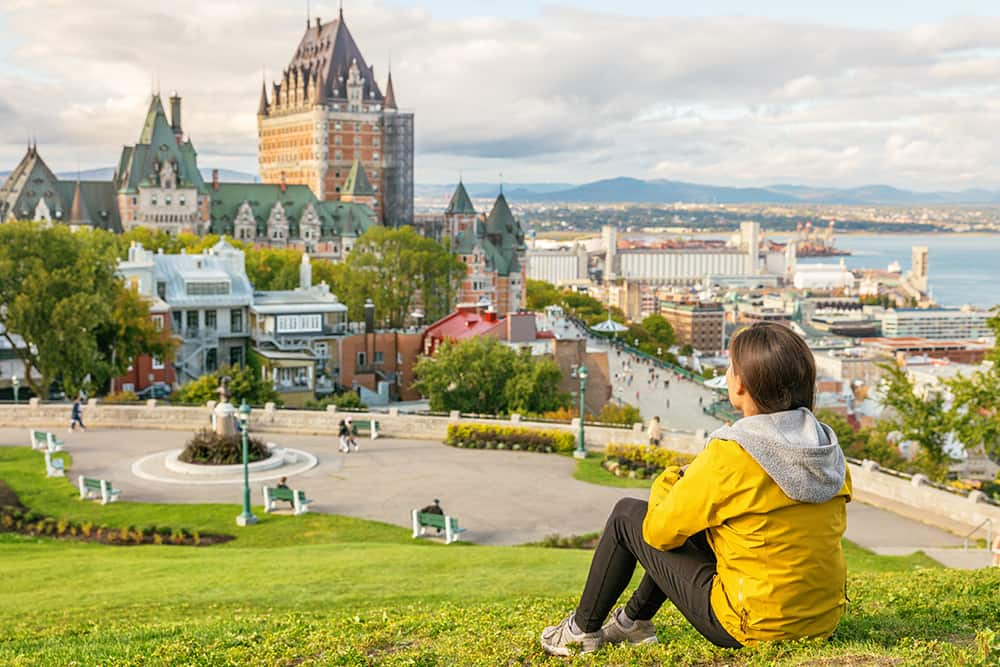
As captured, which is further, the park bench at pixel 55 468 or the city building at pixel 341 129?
the city building at pixel 341 129

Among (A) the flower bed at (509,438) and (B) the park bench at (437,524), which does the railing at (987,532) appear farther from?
(A) the flower bed at (509,438)

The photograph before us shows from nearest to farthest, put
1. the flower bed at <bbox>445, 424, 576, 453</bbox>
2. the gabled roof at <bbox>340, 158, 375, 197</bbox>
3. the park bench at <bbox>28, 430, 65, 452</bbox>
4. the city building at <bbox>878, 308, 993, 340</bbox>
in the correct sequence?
the park bench at <bbox>28, 430, 65, 452</bbox>
the flower bed at <bbox>445, 424, 576, 453</bbox>
the gabled roof at <bbox>340, 158, 375, 197</bbox>
the city building at <bbox>878, 308, 993, 340</bbox>

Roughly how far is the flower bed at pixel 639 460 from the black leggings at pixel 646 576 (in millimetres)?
19380

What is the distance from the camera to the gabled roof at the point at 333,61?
118125mm

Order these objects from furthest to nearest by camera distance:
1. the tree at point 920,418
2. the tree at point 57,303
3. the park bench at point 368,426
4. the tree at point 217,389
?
the tree at point 57,303 → the tree at point 217,389 → the park bench at point 368,426 → the tree at point 920,418

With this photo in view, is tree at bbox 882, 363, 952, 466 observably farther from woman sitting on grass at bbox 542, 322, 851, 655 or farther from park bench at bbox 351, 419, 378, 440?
woman sitting on grass at bbox 542, 322, 851, 655

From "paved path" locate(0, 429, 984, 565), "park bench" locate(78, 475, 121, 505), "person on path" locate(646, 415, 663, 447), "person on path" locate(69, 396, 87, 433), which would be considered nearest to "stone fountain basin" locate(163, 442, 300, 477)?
"paved path" locate(0, 429, 984, 565)

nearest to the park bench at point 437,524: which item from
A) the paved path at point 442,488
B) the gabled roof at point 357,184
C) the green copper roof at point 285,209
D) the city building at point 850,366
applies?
the paved path at point 442,488

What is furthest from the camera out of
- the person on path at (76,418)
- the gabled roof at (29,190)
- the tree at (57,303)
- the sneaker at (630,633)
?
the gabled roof at (29,190)

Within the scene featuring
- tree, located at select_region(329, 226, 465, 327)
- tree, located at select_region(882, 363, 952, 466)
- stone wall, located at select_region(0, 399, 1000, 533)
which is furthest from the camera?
tree, located at select_region(329, 226, 465, 327)

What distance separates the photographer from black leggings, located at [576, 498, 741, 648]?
480cm

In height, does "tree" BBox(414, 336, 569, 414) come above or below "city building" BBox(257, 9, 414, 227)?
below

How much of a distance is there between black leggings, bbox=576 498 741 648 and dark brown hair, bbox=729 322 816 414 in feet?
2.48

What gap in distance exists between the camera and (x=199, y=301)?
151 ft
